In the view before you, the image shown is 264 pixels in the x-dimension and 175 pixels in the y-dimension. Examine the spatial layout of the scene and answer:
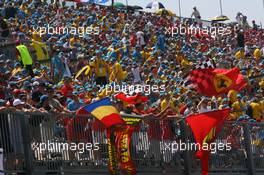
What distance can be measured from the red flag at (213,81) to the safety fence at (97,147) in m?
2.62

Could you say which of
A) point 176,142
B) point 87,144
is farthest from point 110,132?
point 176,142

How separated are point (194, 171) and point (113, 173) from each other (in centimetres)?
282

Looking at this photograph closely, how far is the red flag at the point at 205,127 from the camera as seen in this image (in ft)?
68.0

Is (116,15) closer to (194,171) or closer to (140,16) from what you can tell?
(140,16)

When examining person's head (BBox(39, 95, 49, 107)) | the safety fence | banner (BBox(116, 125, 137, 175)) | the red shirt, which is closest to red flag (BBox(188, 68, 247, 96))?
the safety fence

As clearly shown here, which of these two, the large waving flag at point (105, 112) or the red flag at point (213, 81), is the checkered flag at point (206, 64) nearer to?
the red flag at point (213, 81)

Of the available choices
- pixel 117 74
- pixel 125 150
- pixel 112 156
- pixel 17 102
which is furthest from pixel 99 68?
pixel 17 102

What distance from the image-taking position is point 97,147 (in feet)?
61.4

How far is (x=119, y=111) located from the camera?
19.7 metres

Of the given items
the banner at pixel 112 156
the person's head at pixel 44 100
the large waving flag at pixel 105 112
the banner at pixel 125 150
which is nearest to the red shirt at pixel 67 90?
the person's head at pixel 44 100

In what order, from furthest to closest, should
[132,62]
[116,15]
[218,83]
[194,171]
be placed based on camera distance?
[116,15] < [132,62] < [218,83] < [194,171]

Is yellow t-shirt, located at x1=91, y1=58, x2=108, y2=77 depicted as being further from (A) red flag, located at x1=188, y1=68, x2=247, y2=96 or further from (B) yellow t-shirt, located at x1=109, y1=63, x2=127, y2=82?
(A) red flag, located at x1=188, y1=68, x2=247, y2=96

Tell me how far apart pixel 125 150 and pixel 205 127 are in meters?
2.39

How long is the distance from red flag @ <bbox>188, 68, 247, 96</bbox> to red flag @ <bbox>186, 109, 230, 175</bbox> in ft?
14.6
